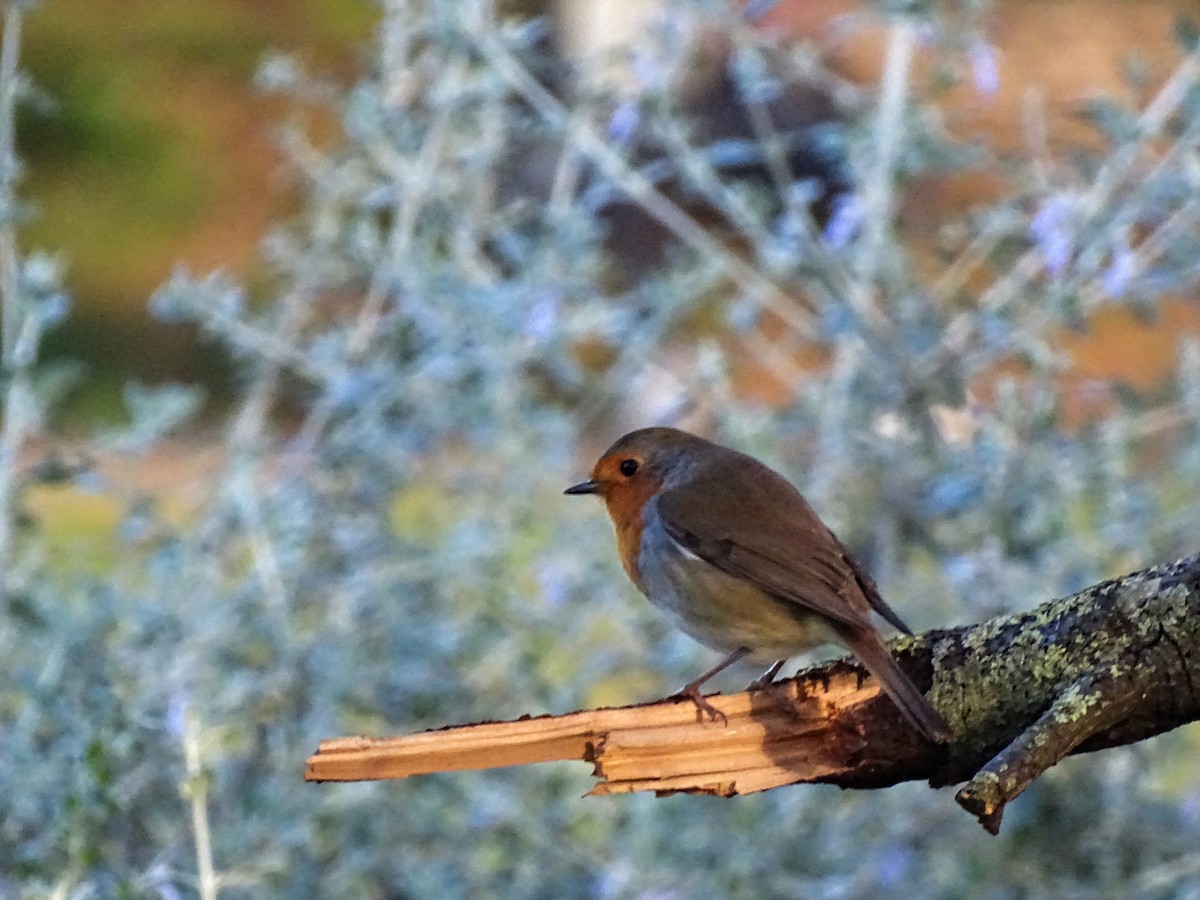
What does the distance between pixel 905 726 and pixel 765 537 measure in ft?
1.98

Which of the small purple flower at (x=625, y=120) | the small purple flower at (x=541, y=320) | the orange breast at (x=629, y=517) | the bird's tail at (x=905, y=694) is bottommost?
the bird's tail at (x=905, y=694)

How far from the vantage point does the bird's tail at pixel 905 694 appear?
6.36ft

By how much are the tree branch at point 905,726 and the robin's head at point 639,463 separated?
800 mm

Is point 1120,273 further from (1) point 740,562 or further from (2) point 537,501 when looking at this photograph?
(2) point 537,501

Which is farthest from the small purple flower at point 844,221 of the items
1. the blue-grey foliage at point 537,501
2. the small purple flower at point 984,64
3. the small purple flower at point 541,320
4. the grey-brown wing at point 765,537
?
the grey-brown wing at point 765,537

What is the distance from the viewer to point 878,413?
130 inches

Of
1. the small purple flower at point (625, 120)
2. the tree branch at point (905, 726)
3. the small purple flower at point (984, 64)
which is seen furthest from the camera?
the small purple flower at point (625, 120)

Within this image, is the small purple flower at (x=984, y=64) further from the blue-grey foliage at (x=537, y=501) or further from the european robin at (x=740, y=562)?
the european robin at (x=740, y=562)

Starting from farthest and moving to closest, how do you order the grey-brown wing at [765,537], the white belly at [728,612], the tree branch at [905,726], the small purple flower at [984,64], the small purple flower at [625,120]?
the small purple flower at [625,120], the small purple flower at [984,64], the white belly at [728,612], the grey-brown wing at [765,537], the tree branch at [905,726]

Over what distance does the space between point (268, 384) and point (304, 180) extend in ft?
1.99

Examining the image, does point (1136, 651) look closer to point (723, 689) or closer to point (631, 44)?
point (723, 689)

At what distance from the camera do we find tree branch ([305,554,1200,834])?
1.90m

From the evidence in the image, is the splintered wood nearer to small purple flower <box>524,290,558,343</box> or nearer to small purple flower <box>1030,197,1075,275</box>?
small purple flower <box>1030,197,1075,275</box>

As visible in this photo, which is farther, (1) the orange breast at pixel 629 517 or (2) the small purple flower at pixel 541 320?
(2) the small purple flower at pixel 541 320
